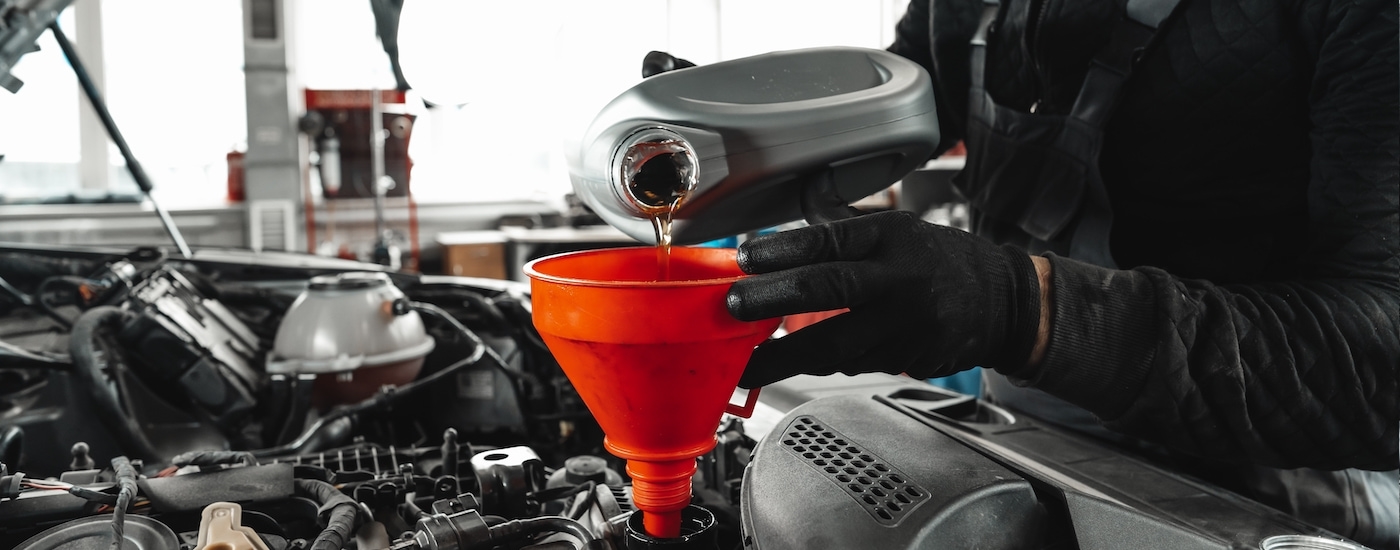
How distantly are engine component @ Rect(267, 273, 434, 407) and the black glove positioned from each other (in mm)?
908

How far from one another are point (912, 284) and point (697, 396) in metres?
0.18

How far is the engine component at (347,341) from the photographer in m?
1.35

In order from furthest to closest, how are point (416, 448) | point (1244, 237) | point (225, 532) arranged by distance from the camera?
point (416, 448) < point (1244, 237) < point (225, 532)

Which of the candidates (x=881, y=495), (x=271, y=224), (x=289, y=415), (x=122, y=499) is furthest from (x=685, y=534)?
(x=271, y=224)

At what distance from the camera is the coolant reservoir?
752 millimetres

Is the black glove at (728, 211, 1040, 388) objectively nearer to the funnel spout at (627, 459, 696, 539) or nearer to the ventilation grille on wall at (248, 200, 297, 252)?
the funnel spout at (627, 459, 696, 539)

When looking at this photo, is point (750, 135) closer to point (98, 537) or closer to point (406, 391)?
point (98, 537)

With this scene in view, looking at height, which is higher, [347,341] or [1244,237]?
[1244,237]

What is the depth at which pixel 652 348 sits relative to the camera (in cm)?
55

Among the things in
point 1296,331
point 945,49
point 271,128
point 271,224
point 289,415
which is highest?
point 945,49

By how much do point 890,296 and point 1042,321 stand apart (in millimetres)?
162

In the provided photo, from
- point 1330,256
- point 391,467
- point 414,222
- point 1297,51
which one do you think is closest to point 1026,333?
point 1330,256

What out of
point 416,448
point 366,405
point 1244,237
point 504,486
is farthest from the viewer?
point 366,405

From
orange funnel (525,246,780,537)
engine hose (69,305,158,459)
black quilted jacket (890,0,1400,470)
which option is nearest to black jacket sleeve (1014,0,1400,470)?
black quilted jacket (890,0,1400,470)
